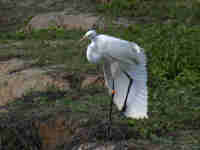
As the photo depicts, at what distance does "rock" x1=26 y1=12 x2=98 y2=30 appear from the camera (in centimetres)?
620

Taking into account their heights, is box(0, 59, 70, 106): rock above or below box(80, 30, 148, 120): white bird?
below

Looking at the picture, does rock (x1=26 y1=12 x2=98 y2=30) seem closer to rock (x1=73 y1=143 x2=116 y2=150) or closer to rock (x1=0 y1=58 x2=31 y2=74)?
rock (x1=0 y1=58 x2=31 y2=74)

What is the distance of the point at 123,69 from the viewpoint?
2.68 meters

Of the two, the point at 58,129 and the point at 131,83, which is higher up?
the point at 131,83

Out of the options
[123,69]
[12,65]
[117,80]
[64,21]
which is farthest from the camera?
[64,21]

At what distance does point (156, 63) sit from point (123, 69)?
59.0 inches

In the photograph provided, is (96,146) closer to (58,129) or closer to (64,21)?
(58,129)

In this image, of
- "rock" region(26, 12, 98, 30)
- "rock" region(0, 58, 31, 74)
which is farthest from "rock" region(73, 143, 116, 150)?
"rock" region(26, 12, 98, 30)

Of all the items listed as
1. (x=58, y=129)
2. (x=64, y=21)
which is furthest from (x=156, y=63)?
(x=64, y=21)

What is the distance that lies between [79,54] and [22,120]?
1744 millimetres

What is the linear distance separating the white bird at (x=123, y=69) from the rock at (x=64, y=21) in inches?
133

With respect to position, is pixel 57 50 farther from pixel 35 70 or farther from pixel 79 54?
pixel 35 70

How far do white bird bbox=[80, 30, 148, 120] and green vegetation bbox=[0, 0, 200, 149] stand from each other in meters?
0.25

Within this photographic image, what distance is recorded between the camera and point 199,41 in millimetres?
4738
